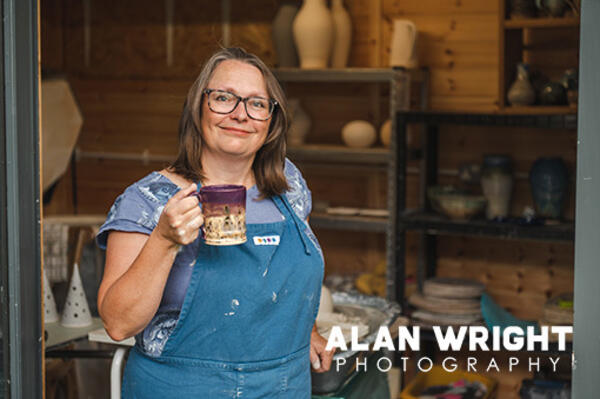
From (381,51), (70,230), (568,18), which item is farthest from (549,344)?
(70,230)

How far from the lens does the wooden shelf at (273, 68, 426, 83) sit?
349 cm

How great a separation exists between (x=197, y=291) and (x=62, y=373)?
82.6 inches

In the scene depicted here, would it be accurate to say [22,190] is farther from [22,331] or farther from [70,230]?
[70,230]

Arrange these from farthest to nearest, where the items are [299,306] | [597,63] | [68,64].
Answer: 1. [68,64]
2. [299,306]
3. [597,63]

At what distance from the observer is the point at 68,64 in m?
4.69

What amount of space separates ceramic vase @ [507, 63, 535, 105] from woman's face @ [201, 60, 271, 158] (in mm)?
1880

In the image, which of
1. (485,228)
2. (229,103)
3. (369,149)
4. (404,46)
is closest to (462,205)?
(485,228)

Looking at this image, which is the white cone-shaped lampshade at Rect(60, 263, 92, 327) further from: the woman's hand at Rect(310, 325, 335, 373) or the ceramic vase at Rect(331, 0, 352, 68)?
the ceramic vase at Rect(331, 0, 352, 68)

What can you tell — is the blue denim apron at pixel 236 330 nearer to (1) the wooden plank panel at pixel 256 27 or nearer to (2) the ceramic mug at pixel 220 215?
(2) the ceramic mug at pixel 220 215

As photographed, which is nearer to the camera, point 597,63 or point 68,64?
point 597,63

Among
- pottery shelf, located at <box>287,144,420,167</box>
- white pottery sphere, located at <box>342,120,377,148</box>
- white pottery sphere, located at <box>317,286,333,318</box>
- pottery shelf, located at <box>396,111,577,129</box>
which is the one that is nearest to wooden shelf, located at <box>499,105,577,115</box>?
pottery shelf, located at <box>396,111,577,129</box>

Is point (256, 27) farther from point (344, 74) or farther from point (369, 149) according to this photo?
point (369, 149)

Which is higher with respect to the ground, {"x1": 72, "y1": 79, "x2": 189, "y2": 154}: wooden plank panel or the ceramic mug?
{"x1": 72, "y1": 79, "x2": 189, "y2": 154}: wooden plank panel

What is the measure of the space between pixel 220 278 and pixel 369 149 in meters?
2.10
